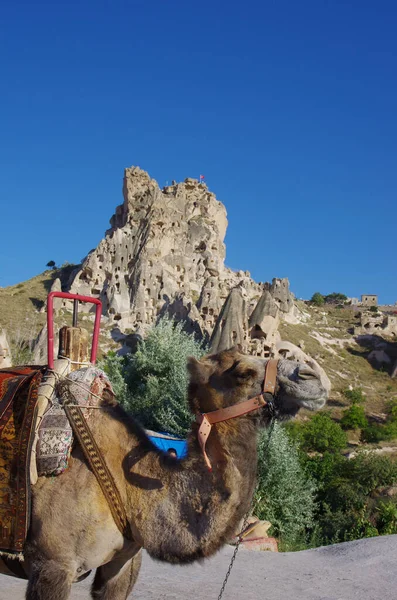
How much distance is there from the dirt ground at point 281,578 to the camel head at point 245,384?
11.6 feet

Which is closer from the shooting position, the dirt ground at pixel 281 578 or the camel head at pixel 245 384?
the camel head at pixel 245 384

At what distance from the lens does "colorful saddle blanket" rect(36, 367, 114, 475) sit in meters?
3.57

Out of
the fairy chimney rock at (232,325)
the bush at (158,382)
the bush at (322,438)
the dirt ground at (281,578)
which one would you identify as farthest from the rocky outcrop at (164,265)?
the dirt ground at (281,578)

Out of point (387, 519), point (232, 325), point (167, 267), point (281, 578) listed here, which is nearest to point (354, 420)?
point (232, 325)

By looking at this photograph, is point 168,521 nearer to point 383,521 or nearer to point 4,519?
point 4,519

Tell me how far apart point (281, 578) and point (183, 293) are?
43.3 meters

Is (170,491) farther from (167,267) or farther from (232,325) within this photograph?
(167,267)

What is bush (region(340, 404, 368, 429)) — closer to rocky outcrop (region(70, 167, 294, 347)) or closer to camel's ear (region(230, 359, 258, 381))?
rocky outcrop (region(70, 167, 294, 347))

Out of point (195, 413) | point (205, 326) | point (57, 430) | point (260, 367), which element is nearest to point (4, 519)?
point (57, 430)

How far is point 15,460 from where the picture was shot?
12.0ft

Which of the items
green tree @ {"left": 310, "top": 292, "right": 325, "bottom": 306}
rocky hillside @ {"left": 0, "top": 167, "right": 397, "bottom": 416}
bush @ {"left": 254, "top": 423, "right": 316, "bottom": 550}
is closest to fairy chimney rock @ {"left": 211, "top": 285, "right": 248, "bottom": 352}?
rocky hillside @ {"left": 0, "top": 167, "right": 397, "bottom": 416}

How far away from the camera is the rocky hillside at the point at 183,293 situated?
46.2m

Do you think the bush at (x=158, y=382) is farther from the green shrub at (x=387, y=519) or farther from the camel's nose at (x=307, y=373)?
the camel's nose at (x=307, y=373)

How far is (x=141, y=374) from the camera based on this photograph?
79.9 feet
